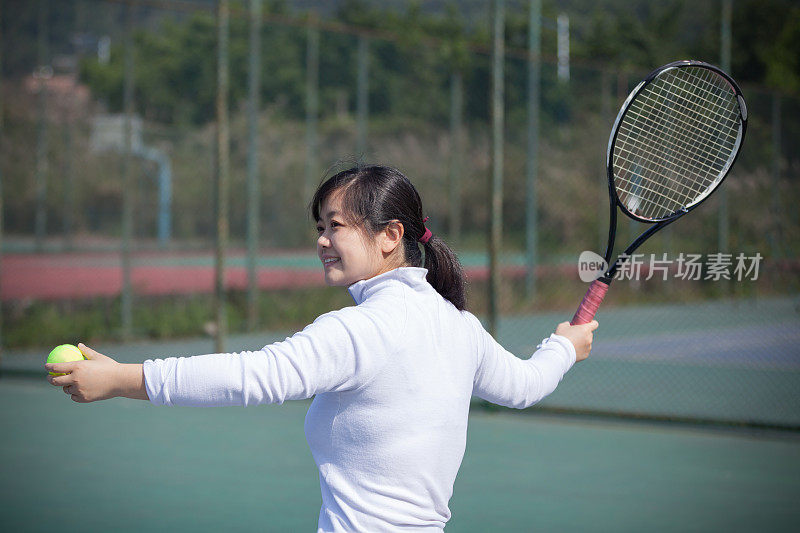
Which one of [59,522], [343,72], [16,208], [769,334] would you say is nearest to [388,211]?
[59,522]

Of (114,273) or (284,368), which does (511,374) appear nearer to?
(284,368)

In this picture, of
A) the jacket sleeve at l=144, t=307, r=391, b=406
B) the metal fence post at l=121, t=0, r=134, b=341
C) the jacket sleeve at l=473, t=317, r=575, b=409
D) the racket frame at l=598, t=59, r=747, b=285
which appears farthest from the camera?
the metal fence post at l=121, t=0, r=134, b=341

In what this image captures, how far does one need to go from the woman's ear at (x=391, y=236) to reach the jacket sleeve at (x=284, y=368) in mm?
189

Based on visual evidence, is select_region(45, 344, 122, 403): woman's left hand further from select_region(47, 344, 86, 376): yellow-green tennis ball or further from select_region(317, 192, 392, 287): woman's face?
select_region(317, 192, 392, 287): woman's face

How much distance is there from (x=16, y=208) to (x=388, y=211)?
38.6ft

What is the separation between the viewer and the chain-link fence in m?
8.90

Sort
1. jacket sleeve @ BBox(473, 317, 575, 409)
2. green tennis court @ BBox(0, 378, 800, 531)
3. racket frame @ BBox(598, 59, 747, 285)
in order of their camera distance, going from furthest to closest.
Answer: green tennis court @ BBox(0, 378, 800, 531) → racket frame @ BBox(598, 59, 747, 285) → jacket sleeve @ BBox(473, 317, 575, 409)

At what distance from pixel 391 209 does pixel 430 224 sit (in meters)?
10.3

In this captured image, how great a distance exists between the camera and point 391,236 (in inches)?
73.5

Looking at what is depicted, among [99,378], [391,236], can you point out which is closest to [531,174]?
[391,236]

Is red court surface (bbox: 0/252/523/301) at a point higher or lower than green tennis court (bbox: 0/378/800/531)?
lower

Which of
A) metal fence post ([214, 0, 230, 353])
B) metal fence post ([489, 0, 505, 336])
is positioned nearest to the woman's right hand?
metal fence post ([489, 0, 505, 336])

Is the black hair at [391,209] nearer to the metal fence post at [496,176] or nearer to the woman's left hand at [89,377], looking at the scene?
the woman's left hand at [89,377]

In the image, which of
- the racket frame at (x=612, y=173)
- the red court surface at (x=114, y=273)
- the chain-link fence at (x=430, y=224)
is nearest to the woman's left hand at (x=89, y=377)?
the racket frame at (x=612, y=173)
